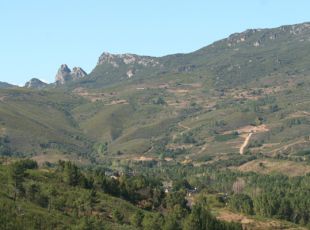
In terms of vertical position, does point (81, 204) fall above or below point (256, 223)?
above

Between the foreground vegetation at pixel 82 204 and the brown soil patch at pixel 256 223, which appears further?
the brown soil patch at pixel 256 223

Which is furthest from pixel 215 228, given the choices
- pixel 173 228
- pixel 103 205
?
pixel 103 205

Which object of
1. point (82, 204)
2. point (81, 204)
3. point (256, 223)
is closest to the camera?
point (81, 204)

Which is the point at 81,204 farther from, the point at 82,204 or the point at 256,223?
the point at 256,223

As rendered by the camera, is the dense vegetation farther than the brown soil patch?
No

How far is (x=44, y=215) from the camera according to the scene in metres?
123

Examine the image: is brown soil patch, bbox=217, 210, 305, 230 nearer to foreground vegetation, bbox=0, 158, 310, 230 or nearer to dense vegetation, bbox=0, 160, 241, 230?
dense vegetation, bbox=0, 160, 241, 230

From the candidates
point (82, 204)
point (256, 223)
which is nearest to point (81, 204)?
point (82, 204)

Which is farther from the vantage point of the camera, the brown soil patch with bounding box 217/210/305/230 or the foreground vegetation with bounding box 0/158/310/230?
the brown soil patch with bounding box 217/210/305/230

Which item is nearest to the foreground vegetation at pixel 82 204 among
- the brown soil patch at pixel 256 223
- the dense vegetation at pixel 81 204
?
the dense vegetation at pixel 81 204

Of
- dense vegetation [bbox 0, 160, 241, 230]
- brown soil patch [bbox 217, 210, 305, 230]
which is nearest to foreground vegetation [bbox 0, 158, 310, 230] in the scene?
dense vegetation [bbox 0, 160, 241, 230]

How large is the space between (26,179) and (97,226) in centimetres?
4735

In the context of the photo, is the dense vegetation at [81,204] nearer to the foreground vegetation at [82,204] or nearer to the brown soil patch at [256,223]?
the foreground vegetation at [82,204]

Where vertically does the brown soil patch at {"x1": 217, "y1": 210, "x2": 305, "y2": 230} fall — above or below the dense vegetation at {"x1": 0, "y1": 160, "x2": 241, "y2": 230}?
below
